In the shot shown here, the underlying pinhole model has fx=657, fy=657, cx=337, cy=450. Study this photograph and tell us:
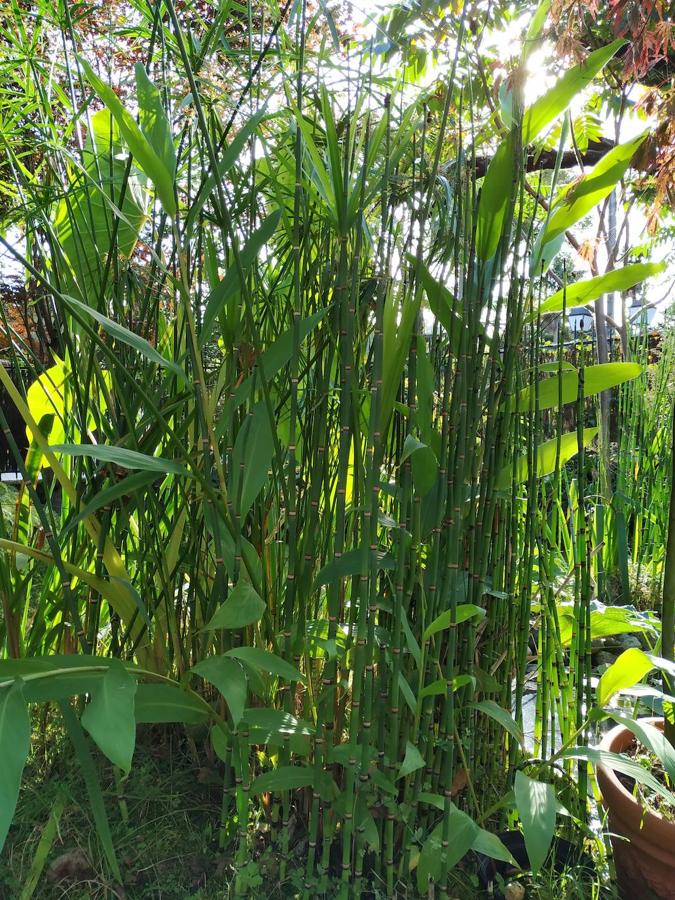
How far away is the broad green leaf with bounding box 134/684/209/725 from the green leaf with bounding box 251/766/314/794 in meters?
0.09

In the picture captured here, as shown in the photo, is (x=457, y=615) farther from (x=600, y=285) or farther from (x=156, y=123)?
(x=156, y=123)

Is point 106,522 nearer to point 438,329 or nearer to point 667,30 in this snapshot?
point 438,329

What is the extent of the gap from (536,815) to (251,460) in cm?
48

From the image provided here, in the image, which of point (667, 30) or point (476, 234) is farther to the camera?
point (667, 30)

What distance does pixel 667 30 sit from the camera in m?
0.98

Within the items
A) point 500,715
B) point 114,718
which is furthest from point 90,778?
point 500,715

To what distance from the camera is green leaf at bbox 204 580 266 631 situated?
2.08 feet

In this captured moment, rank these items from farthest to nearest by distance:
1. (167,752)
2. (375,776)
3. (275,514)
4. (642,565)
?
1. (642,565)
2. (167,752)
3. (275,514)
4. (375,776)

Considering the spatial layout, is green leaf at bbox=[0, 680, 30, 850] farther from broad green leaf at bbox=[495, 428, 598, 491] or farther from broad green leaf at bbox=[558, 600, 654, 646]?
broad green leaf at bbox=[558, 600, 654, 646]

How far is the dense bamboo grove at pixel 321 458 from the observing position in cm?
66

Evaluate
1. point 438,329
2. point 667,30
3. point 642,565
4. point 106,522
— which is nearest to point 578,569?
point 438,329

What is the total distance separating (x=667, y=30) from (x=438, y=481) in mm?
781

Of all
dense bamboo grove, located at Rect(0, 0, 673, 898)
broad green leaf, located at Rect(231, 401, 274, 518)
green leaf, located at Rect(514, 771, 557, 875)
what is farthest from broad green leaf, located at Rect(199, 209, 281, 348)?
green leaf, located at Rect(514, 771, 557, 875)

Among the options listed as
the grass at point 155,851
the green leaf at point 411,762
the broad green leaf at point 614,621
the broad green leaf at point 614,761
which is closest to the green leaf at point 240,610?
the green leaf at point 411,762
